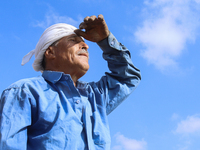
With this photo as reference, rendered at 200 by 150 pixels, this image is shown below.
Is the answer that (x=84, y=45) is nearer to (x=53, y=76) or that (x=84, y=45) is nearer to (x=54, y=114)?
(x=53, y=76)

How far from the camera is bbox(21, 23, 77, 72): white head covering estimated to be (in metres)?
3.97

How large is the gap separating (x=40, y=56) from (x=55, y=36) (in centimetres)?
35

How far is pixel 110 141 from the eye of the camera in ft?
11.9

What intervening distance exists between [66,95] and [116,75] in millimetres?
933

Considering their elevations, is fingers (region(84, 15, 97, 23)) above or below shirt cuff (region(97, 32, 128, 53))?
below

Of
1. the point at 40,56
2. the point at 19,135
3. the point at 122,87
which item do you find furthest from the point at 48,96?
the point at 122,87

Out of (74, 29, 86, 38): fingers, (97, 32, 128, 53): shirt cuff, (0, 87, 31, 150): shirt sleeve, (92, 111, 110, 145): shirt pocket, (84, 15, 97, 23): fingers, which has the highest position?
(97, 32, 128, 53): shirt cuff

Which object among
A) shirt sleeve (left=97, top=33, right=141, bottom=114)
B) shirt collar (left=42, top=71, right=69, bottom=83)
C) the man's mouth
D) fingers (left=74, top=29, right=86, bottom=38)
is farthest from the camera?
shirt sleeve (left=97, top=33, right=141, bottom=114)

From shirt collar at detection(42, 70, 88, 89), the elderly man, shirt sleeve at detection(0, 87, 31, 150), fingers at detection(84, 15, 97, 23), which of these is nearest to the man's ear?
the elderly man

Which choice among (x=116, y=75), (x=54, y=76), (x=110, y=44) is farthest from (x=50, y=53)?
(x=116, y=75)

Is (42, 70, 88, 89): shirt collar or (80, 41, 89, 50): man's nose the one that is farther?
(80, 41, 89, 50): man's nose

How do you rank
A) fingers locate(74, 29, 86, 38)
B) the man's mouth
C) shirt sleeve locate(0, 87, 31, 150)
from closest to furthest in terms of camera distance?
shirt sleeve locate(0, 87, 31, 150) < the man's mouth < fingers locate(74, 29, 86, 38)

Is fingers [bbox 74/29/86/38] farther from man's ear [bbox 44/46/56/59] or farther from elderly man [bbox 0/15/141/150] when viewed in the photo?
man's ear [bbox 44/46/56/59]

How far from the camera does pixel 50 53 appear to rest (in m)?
3.96
